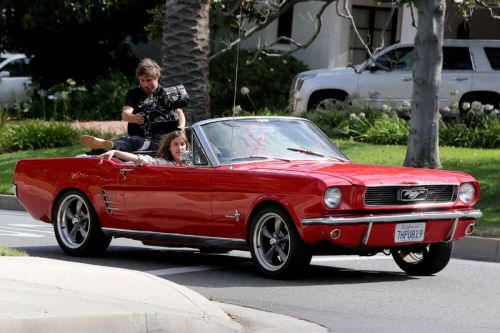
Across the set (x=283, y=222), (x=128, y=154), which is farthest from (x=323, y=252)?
(x=128, y=154)

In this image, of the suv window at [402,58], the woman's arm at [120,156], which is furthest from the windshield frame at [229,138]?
the suv window at [402,58]

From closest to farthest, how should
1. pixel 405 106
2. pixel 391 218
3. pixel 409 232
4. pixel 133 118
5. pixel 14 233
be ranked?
pixel 391 218 < pixel 409 232 < pixel 133 118 < pixel 14 233 < pixel 405 106

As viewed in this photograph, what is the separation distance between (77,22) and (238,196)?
22.8 m

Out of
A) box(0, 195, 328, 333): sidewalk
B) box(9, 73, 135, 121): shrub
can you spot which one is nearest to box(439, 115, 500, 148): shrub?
box(9, 73, 135, 121): shrub

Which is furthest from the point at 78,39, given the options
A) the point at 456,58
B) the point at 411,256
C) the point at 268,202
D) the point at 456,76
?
the point at 268,202

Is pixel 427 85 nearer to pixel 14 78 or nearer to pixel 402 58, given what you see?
pixel 402 58

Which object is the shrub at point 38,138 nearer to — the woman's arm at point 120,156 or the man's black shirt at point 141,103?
the man's black shirt at point 141,103

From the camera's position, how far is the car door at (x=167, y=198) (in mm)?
11133

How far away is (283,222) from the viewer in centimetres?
1050

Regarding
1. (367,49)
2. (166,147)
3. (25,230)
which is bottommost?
(25,230)

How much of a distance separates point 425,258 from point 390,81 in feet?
43.2

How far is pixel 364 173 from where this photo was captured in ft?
34.6

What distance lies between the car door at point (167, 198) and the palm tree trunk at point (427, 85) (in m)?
6.57

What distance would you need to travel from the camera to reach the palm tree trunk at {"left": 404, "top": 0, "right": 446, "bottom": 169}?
17.3 m
